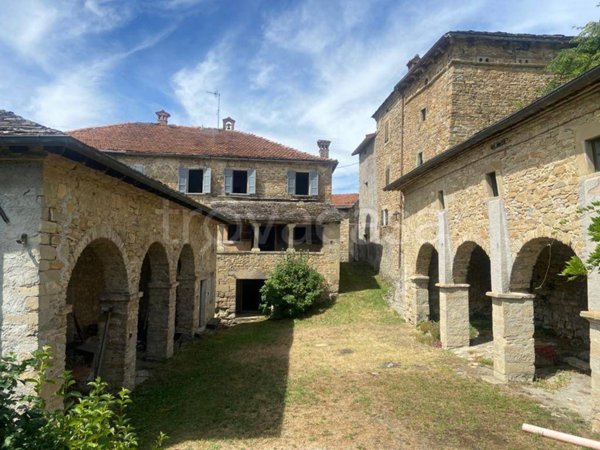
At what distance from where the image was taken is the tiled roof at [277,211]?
17984mm

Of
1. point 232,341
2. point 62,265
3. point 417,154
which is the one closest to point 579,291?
point 417,154

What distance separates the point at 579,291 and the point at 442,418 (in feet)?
24.1

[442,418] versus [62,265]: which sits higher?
[62,265]

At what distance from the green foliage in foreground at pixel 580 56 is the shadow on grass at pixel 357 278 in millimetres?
11684

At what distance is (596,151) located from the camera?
6.07 metres

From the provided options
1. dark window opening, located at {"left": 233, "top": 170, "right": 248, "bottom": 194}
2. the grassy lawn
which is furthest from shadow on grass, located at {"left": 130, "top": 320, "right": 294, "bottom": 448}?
dark window opening, located at {"left": 233, "top": 170, "right": 248, "bottom": 194}

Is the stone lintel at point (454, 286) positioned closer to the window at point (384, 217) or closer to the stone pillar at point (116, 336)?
the stone pillar at point (116, 336)

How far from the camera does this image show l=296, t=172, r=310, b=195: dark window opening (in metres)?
20.7

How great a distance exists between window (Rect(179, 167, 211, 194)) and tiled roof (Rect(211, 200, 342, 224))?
46.0 inches

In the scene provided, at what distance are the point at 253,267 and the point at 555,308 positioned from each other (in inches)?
463

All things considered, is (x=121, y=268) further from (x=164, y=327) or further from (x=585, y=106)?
(x=585, y=106)

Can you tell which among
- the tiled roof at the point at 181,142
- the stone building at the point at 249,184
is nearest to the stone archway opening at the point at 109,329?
the stone building at the point at 249,184

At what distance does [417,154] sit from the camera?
59.2ft

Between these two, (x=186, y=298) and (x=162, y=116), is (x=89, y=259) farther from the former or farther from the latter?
(x=162, y=116)
